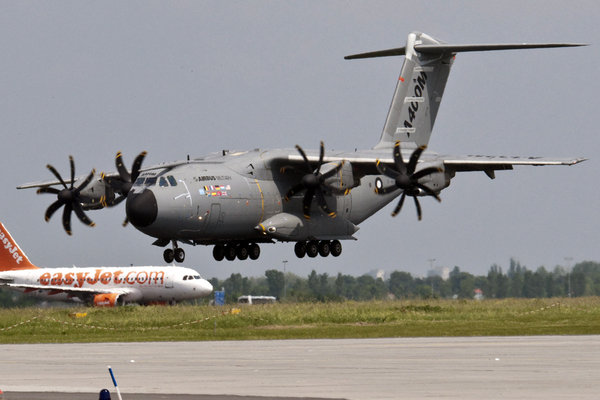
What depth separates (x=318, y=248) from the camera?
45.9 metres

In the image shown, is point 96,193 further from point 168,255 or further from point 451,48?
point 451,48

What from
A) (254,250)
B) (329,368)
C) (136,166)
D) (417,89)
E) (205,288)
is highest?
(417,89)

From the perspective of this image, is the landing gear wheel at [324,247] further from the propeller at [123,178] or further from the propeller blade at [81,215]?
the propeller blade at [81,215]

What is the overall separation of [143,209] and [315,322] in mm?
12340

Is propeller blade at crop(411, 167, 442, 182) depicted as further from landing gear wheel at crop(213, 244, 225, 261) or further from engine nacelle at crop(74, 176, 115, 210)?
engine nacelle at crop(74, 176, 115, 210)

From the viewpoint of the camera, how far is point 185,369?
25109mm

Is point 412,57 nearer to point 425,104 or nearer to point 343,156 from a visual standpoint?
point 425,104

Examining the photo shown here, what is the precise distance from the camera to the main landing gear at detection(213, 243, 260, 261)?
44.5 meters

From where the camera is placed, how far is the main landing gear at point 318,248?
45656 mm

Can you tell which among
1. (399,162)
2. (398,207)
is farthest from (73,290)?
(399,162)

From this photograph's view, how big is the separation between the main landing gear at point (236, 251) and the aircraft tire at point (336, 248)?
12.9 ft

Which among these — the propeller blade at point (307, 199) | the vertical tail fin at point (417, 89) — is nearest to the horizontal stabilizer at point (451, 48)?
the vertical tail fin at point (417, 89)

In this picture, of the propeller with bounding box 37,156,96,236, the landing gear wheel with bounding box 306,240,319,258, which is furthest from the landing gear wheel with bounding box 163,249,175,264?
the landing gear wheel with bounding box 306,240,319,258

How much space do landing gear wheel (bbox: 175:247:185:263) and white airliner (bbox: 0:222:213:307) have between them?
86.0 feet
